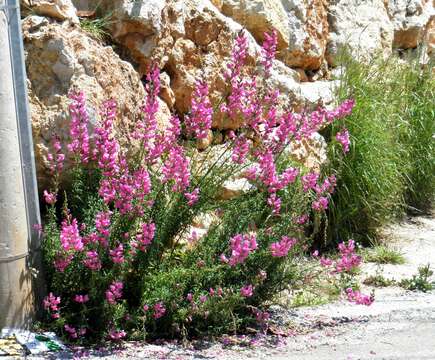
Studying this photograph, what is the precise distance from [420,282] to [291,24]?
105 inches

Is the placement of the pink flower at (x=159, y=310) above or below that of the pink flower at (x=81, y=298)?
below

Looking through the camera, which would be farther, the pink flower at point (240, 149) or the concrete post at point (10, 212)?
the pink flower at point (240, 149)

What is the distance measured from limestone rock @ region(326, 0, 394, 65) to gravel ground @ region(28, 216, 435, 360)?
289cm

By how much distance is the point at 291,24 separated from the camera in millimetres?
6852

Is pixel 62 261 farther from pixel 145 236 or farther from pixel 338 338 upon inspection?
pixel 338 338

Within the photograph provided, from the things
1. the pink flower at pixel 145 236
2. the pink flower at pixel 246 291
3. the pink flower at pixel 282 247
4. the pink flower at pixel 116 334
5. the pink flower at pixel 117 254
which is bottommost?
the pink flower at pixel 116 334

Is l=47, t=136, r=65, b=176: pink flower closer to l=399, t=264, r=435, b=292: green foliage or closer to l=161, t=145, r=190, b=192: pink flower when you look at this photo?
l=161, t=145, r=190, b=192: pink flower

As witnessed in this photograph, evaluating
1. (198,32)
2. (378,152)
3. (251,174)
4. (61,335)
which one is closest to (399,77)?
(378,152)

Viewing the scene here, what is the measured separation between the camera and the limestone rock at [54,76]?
4.39 metres

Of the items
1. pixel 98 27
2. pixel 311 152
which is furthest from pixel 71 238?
pixel 311 152

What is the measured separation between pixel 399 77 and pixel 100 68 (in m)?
3.85

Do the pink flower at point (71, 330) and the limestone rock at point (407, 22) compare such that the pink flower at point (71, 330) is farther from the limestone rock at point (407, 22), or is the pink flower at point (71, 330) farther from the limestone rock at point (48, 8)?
the limestone rock at point (407, 22)

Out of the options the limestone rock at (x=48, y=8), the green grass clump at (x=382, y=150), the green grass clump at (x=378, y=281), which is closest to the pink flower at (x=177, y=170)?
the limestone rock at (x=48, y=8)

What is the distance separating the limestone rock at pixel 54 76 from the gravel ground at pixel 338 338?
126 centimetres
